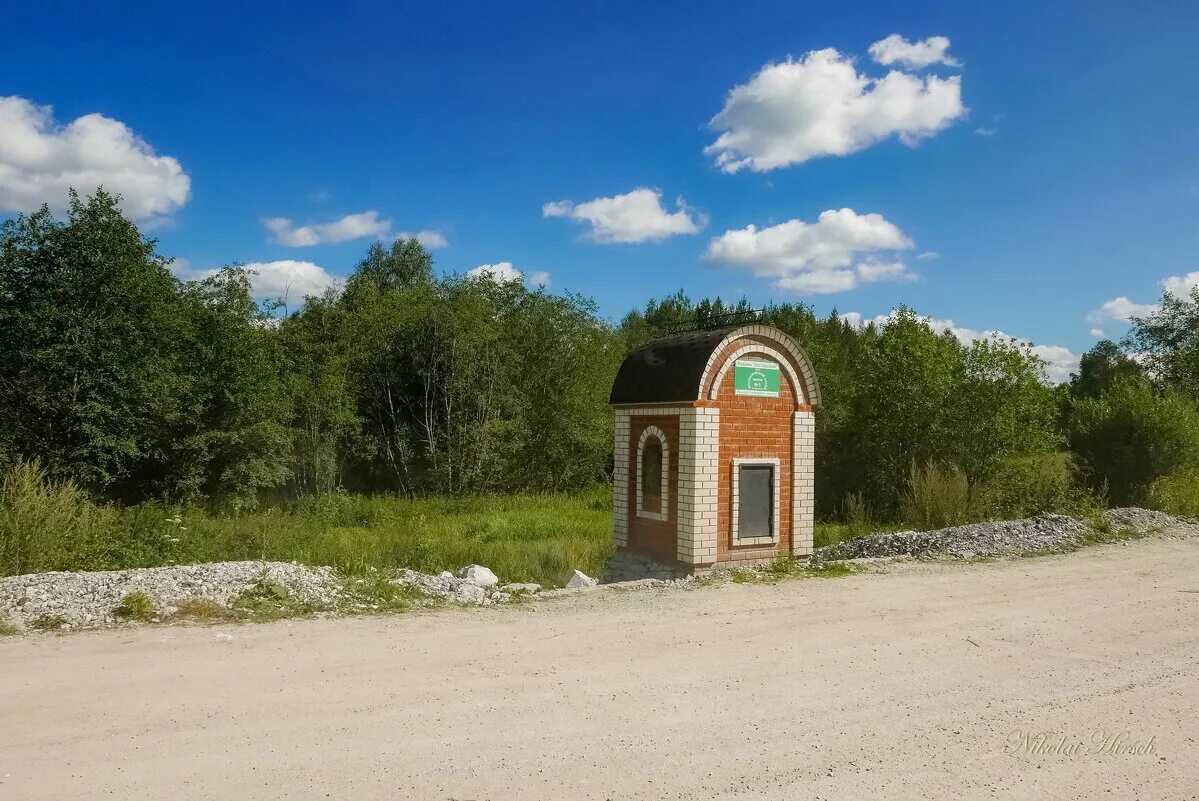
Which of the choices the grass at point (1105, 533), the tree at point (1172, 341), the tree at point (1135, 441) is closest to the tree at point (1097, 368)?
the tree at point (1172, 341)

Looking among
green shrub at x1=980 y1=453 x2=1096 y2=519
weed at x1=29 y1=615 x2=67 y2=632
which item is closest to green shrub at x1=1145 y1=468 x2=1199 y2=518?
green shrub at x1=980 y1=453 x2=1096 y2=519

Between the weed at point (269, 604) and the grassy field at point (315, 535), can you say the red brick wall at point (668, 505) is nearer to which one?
the grassy field at point (315, 535)

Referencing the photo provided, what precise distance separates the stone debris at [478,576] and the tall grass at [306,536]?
0.62 metres

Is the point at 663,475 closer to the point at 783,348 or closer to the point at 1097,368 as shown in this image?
the point at 783,348

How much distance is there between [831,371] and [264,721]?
2364 cm

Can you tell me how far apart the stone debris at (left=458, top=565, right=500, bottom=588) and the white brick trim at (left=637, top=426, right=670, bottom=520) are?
9.29 ft

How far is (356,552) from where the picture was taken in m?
13.2

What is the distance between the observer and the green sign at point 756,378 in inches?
484

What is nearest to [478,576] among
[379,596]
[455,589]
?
[455,589]

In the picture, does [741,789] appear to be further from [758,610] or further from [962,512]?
[962,512]

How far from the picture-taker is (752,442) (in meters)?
12.4

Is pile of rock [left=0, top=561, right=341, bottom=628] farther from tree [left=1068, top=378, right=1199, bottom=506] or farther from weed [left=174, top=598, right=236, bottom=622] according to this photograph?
tree [left=1068, top=378, right=1199, bottom=506]

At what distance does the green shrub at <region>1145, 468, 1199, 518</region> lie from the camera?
20234 mm

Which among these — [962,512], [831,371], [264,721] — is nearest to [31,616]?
[264,721]
